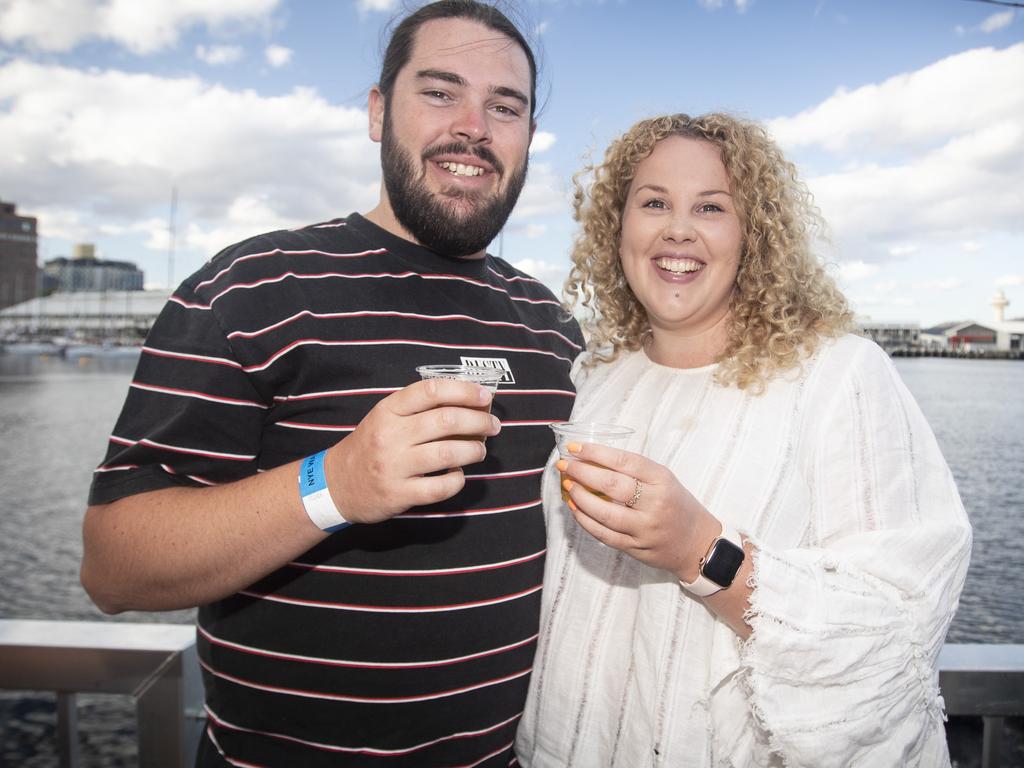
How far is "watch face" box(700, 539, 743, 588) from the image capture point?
1470 mm

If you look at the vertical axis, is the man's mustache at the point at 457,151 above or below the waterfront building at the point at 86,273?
below

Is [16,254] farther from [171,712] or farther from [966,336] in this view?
[966,336]

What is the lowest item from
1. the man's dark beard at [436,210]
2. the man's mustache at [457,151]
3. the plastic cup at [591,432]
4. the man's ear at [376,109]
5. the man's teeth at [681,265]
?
the plastic cup at [591,432]

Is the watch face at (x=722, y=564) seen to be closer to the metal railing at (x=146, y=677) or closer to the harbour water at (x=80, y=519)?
the metal railing at (x=146, y=677)

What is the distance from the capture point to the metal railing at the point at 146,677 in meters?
1.86

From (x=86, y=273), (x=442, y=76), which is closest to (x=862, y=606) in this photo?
(x=442, y=76)

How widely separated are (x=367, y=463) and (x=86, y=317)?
3915 inches

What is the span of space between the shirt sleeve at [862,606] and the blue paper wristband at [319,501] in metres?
0.96

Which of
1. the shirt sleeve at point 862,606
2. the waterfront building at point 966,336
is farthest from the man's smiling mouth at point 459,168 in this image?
the waterfront building at point 966,336

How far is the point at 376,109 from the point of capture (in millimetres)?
2252

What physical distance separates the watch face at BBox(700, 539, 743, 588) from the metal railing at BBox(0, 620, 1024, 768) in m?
1.08

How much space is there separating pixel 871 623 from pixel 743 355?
792 mm

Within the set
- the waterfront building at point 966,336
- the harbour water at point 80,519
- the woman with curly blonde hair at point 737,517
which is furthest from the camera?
the waterfront building at point 966,336

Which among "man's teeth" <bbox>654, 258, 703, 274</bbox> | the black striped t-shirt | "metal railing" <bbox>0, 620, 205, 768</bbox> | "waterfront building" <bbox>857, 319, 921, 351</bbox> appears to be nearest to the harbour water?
"metal railing" <bbox>0, 620, 205, 768</bbox>
